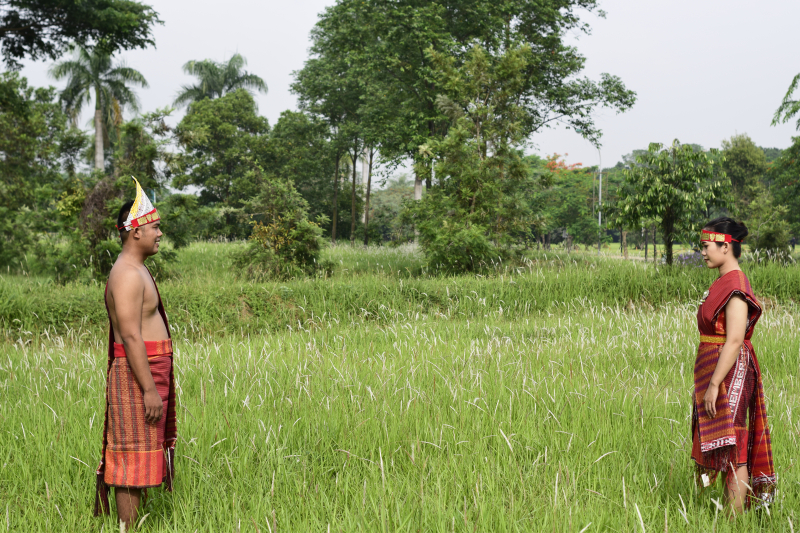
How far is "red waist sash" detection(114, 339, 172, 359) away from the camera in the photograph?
2512mm

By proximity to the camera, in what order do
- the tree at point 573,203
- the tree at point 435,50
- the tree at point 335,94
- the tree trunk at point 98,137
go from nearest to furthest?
the tree at point 435,50 → the tree at point 335,94 → the tree trunk at point 98,137 → the tree at point 573,203

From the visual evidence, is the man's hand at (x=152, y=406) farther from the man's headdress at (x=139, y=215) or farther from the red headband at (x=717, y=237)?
the red headband at (x=717, y=237)

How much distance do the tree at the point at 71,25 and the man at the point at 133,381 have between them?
12.9 m

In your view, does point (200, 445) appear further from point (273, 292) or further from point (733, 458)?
point (273, 292)

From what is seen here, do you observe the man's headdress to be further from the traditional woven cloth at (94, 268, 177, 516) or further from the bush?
the bush

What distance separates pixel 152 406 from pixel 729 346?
2873mm

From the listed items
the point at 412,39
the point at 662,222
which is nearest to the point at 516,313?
the point at 662,222

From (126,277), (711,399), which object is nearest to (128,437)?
(126,277)

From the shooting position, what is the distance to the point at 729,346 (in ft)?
8.59

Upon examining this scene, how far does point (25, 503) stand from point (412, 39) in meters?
17.9

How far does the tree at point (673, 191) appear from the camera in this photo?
12266 mm

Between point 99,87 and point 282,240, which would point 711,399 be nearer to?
point 282,240

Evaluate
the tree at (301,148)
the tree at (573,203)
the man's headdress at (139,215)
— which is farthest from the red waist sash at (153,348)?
the tree at (573,203)

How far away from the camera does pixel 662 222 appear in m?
13.1
